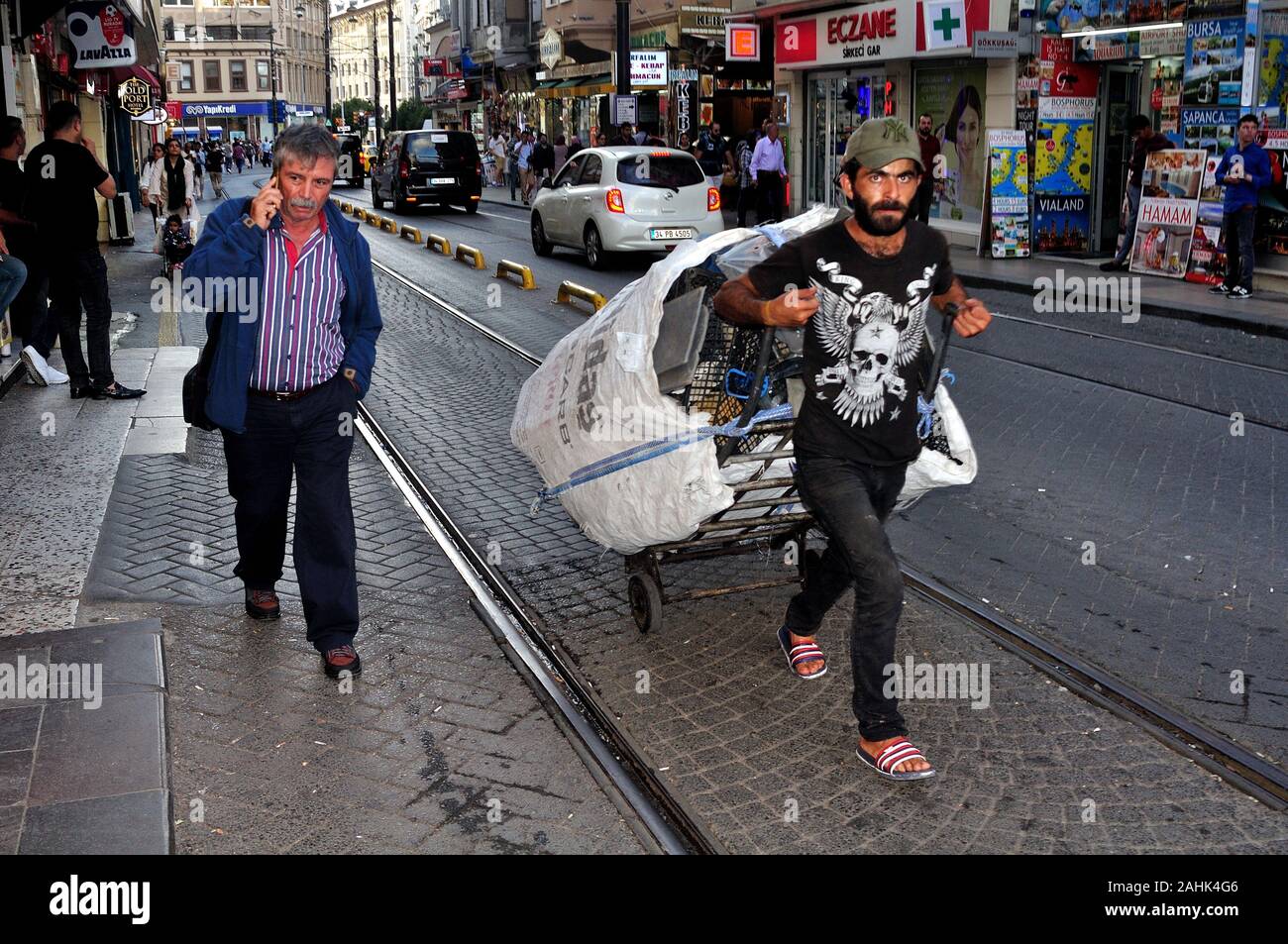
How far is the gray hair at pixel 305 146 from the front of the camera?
4.43m

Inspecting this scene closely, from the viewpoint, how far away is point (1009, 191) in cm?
1894

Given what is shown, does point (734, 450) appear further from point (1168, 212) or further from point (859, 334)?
point (1168, 212)

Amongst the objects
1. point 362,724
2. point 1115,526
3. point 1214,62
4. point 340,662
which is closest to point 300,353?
point 340,662

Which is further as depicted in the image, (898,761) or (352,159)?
(352,159)

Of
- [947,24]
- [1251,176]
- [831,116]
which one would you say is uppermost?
[947,24]

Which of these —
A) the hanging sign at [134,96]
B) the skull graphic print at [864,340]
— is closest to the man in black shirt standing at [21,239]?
the skull graphic print at [864,340]

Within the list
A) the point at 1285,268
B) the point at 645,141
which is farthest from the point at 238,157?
the point at 1285,268

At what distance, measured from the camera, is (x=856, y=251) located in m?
3.94

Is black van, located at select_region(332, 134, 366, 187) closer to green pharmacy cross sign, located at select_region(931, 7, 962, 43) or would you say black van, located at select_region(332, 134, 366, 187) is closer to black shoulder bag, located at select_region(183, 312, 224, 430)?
green pharmacy cross sign, located at select_region(931, 7, 962, 43)

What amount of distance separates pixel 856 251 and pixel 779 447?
1.04 metres

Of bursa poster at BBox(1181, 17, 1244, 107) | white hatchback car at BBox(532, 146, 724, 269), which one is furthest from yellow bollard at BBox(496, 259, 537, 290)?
bursa poster at BBox(1181, 17, 1244, 107)

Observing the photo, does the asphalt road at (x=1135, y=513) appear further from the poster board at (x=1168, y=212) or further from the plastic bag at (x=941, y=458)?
the poster board at (x=1168, y=212)

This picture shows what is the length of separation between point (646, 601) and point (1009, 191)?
15453 millimetres

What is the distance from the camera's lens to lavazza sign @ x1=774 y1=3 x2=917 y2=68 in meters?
22.5
